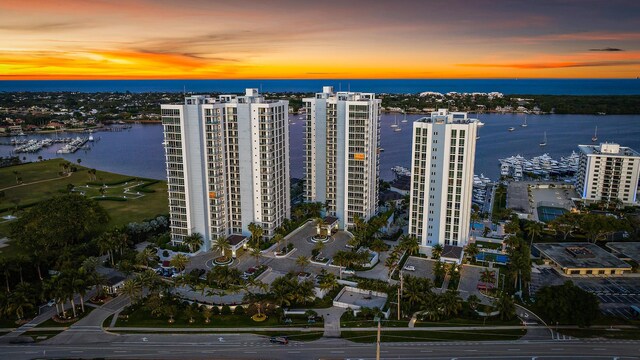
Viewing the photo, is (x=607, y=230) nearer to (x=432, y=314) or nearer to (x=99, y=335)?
(x=432, y=314)

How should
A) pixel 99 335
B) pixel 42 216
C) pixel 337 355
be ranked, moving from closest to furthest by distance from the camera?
1. pixel 337 355
2. pixel 99 335
3. pixel 42 216

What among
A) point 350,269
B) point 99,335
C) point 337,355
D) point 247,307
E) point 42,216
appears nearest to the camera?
point 337,355

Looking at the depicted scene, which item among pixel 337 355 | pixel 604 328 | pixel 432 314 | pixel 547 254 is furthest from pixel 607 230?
pixel 337 355

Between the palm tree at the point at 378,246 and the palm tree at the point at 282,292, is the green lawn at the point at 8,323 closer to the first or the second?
the palm tree at the point at 282,292

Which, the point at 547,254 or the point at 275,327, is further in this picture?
the point at 547,254

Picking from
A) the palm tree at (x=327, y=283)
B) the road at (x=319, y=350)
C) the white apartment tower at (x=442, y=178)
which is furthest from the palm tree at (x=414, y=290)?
the white apartment tower at (x=442, y=178)

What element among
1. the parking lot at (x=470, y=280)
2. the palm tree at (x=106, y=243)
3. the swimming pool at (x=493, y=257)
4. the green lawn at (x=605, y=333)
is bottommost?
the green lawn at (x=605, y=333)
